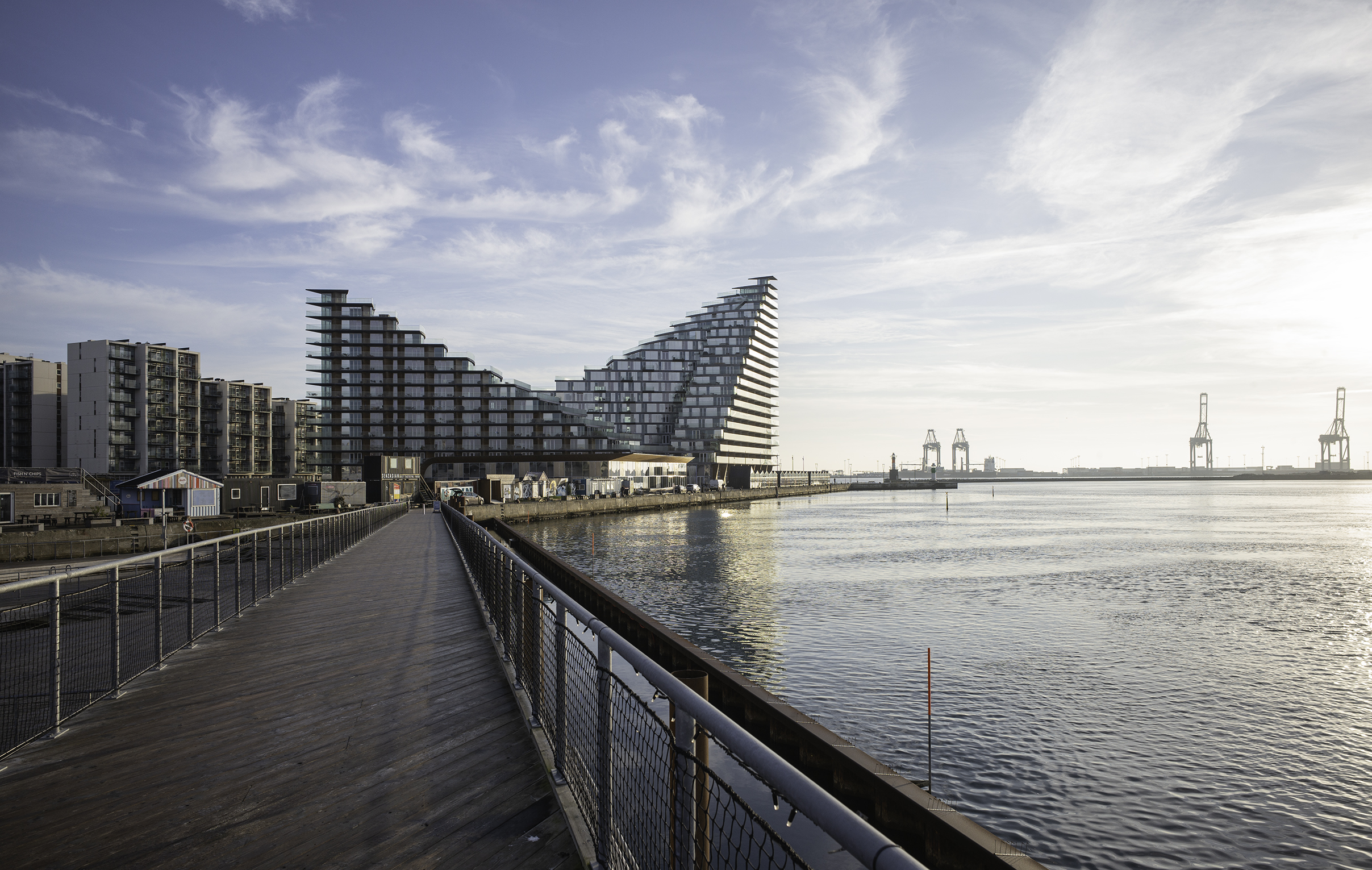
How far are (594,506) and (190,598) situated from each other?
83104 millimetres

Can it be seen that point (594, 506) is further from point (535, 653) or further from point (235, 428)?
point (235, 428)

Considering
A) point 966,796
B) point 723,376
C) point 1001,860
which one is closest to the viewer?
point 1001,860

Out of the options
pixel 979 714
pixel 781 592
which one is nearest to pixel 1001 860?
pixel 979 714

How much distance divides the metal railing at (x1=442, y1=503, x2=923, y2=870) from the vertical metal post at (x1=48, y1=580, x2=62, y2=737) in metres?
3.88

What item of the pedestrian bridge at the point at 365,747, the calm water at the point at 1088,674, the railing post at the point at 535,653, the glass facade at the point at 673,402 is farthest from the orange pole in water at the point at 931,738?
the glass facade at the point at 673,402

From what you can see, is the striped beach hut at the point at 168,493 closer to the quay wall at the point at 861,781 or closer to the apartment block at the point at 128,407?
the quay wall at the point at 861,781

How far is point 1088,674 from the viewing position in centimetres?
1823

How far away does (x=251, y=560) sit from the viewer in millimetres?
14703

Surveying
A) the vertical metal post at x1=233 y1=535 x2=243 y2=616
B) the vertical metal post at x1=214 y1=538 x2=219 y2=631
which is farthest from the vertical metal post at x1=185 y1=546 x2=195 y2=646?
the vertical metal post at x1=233 y1=535 x2=243 y2=616

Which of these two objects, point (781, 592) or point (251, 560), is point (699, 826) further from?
point (781, 592)

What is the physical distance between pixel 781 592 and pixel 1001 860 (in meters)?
23.9

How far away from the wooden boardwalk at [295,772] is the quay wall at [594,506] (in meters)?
39.2

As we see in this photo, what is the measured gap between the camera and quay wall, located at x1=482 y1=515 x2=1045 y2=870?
7.56 metres

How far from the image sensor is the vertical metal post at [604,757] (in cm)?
418
